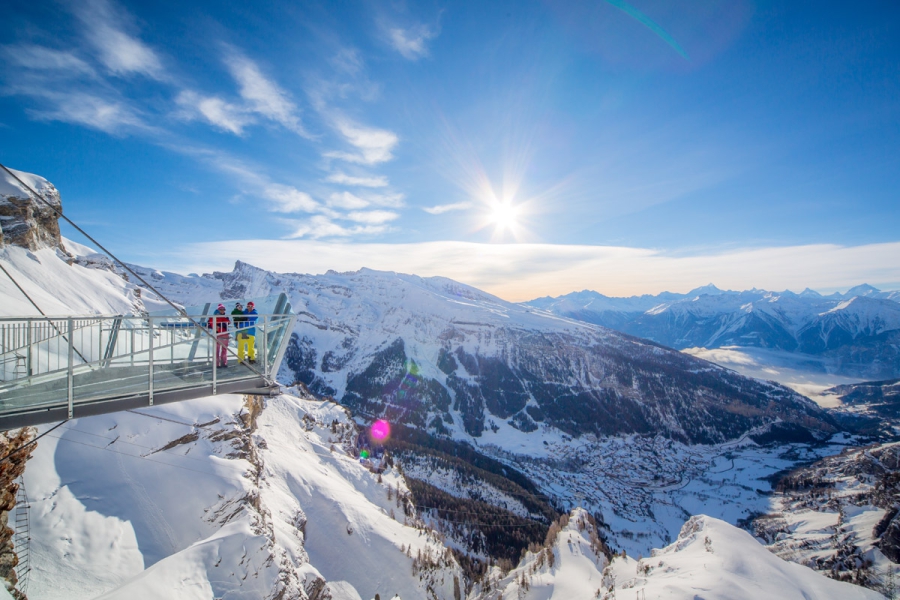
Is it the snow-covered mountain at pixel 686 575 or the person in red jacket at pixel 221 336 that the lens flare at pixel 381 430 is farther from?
the person in red jacket at pixel 221 336

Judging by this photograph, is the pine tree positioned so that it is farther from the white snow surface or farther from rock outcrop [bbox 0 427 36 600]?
the white snow surface

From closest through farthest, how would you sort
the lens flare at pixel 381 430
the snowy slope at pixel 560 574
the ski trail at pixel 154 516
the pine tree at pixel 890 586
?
the ski trail at pixel 154 516 < the pine tree at pixel 890 586 < the snowy slope at pixel 560 574 < the lens flare at pixel 381 430


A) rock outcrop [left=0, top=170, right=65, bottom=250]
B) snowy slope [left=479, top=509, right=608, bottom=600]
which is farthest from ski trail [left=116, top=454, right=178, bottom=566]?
snowy slope [left=479, top=509, right=608, bottom=600]

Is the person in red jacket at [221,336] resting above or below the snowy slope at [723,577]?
above

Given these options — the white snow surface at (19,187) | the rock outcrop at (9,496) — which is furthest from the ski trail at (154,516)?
the white snow surface at (19,187)

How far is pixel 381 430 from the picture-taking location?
551 feet

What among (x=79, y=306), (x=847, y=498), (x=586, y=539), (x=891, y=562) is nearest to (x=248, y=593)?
(x=79, y=306)

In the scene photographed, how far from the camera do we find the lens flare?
156375mm

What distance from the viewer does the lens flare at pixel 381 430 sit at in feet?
513

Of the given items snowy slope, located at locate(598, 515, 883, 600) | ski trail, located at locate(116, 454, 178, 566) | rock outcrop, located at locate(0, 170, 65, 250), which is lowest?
snowy slope, located at locate(598, 515, 883, 600)

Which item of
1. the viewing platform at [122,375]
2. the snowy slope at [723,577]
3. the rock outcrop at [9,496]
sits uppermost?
the viewing platform at [122,375]

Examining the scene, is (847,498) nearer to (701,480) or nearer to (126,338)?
(701,480)

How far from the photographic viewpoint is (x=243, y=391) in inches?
400

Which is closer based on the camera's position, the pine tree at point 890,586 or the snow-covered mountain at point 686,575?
the snow-covered mountain at point 686,575
